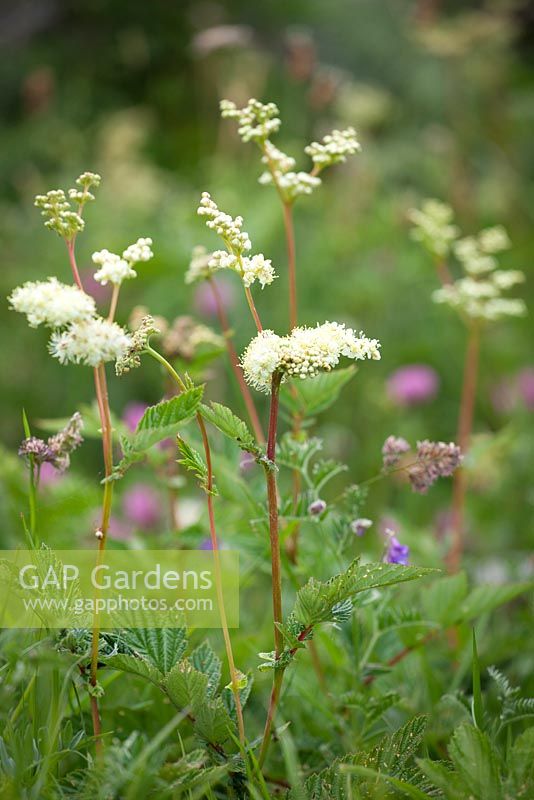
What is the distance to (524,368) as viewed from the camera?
2.54 metres

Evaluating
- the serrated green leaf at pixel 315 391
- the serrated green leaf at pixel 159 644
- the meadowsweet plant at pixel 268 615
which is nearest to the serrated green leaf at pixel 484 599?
the meadowsweet plant at pixel 268 615

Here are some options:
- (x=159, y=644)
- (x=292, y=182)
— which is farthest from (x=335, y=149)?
(x=159, y=644)

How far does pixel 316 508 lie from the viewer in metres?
1.02

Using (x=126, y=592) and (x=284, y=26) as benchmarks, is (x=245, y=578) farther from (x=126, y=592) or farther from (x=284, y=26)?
(x=284, y=26)

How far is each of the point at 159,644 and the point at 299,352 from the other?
0.38 meters

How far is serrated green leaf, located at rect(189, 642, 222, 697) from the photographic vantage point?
95 cm

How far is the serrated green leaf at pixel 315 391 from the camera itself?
1141mm

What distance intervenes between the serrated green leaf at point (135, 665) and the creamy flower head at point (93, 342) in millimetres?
311

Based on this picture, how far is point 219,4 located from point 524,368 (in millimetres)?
2395

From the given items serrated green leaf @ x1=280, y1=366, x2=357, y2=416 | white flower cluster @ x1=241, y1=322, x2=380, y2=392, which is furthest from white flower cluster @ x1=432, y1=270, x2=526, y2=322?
white flower cluster @ x1=241, y1=322, x2=380, y2=392

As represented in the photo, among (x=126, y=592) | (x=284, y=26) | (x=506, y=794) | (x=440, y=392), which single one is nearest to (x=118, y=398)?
(x=440, y=392)

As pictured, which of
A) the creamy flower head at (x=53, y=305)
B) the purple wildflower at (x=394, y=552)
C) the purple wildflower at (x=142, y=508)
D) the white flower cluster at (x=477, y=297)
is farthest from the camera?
the purple wildflower at (x=142, y=508)

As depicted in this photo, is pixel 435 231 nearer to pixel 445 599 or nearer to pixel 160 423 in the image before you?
pixel 445 599

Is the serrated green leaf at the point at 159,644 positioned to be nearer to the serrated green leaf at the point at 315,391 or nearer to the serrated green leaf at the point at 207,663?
the serrated green leaf at the point at 207,663
